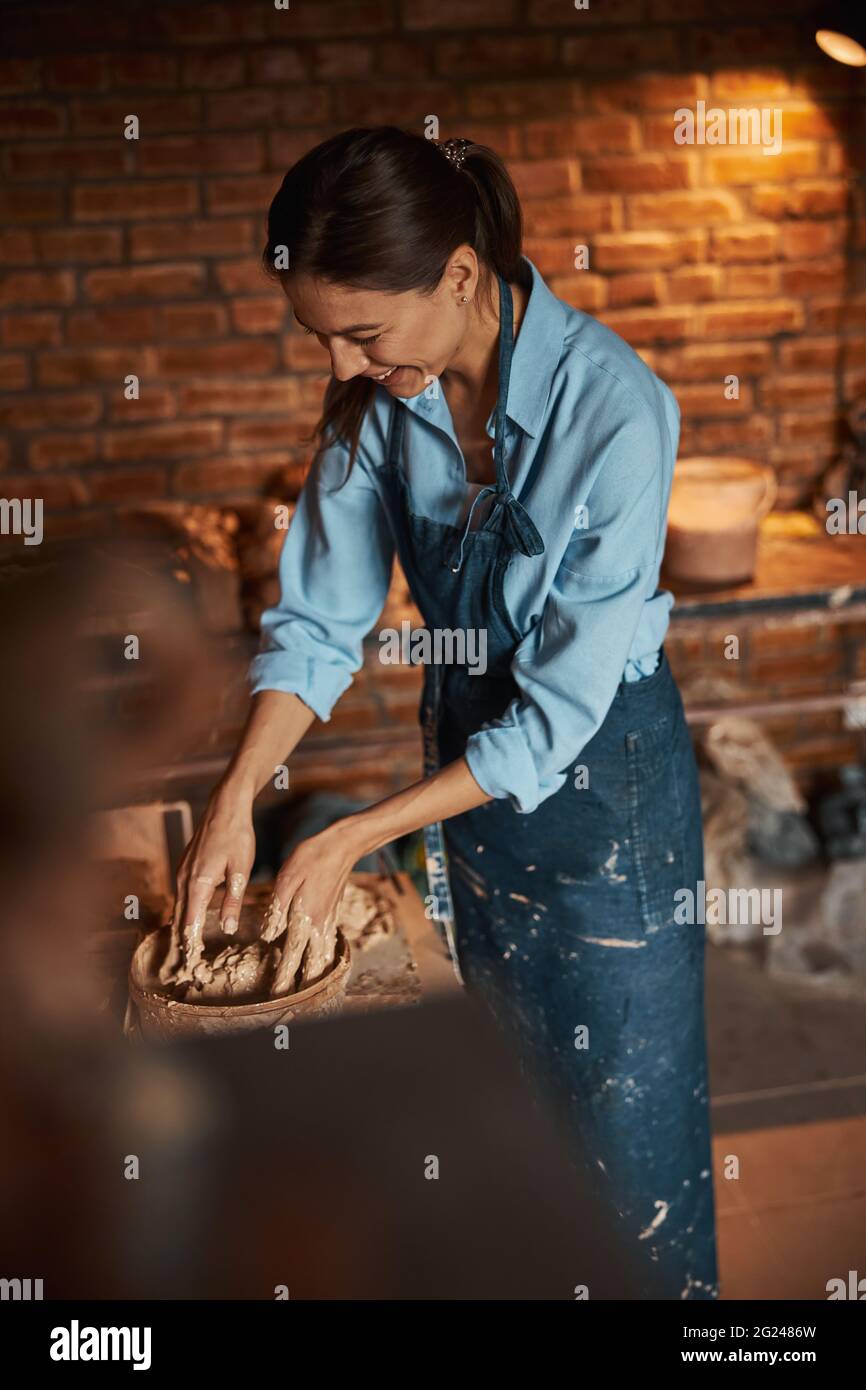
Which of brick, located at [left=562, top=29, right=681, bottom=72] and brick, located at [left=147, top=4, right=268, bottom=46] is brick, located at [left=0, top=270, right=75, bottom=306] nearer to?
brick, located at [left=147, top=4, right=268, bottom=46]

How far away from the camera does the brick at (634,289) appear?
3.15 m

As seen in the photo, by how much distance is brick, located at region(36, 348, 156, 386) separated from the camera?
297 centimetres

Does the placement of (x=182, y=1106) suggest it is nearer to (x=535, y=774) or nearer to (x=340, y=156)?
(x=535, y=774)

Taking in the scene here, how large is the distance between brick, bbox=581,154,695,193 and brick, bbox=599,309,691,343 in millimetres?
283

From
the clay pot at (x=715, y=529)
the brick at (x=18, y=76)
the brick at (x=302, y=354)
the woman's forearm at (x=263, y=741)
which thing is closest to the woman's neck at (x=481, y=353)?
the woman's forearm at (x=263, y=741)

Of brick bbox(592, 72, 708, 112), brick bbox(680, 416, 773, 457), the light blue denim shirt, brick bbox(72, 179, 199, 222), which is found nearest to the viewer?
the light blue denim shirt

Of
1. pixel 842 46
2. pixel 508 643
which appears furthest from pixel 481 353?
pixel 842 46

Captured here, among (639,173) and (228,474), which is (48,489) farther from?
(639,173)

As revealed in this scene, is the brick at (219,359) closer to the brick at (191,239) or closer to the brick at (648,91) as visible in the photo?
the brick at (191,239)

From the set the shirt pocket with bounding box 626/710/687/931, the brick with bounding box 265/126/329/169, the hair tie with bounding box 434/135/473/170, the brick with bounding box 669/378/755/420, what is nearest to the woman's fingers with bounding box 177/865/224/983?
the shirt pocket with bounding box 626/710/687/931

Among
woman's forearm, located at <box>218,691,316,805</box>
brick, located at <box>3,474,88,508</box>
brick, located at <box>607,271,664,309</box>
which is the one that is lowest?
woman's forearm, located at <box>218,691,316,805</box>

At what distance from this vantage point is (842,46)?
100 inches

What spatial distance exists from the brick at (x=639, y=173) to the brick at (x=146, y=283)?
0.95 metres

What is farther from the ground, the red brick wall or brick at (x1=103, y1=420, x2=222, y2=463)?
the red brick wall
